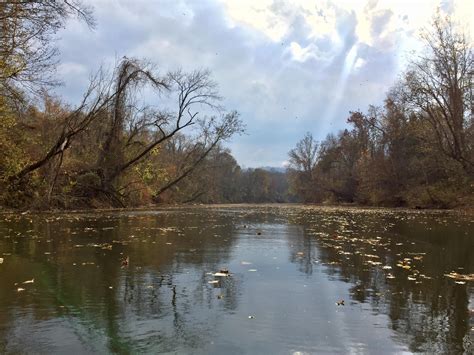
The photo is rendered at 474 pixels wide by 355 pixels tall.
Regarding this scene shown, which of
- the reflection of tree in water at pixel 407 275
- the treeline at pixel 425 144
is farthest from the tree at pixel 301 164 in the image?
the reflection of tree in water at pixel 407 275

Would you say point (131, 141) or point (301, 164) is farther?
point (301, 164)

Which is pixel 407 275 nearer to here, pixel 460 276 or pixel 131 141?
pixel 460 276

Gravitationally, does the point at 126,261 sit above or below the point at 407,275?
above

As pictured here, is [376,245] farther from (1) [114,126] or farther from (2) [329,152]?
(2) [329,152]

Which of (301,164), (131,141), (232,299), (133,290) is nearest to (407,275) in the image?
(232,299)

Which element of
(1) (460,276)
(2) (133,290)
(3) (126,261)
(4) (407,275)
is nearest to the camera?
(2) (133,290)

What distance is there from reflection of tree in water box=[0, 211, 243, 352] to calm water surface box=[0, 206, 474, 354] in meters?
0.02

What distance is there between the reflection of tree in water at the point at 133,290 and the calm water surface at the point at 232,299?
2 centimetres

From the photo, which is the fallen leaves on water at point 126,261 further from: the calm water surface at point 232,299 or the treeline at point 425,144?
the treeline at point 425,144

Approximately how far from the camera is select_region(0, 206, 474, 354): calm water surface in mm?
4004

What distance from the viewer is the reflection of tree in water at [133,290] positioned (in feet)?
13.8

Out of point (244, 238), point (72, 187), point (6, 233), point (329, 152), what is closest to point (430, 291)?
point (244, 238)

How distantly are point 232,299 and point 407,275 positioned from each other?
3.28 metres

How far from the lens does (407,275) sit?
712cm
